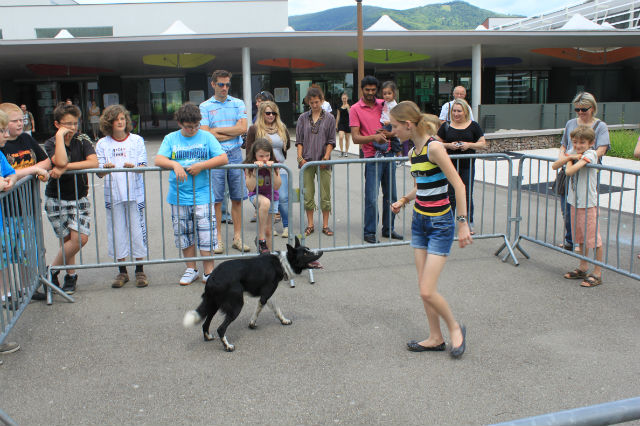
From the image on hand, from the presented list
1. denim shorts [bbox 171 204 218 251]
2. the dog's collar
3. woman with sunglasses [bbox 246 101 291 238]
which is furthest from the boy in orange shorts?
denim shorts [bbox 171 204 218 251]

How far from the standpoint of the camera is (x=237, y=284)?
4.28 metres

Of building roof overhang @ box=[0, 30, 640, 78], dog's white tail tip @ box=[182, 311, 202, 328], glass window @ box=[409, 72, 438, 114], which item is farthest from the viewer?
glass window @ box=[409, 72, 438, 114]

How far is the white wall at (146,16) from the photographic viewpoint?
1305 inches

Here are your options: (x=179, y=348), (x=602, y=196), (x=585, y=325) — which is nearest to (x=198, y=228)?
(x=179, y=348)

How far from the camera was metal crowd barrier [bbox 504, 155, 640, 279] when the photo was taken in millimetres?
5578

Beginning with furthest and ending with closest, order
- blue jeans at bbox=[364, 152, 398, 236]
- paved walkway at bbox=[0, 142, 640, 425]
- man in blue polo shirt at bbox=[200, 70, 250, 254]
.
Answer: blue jeans at bbox=[364, 152, 398, 236]
man in blue polo shirt at bbox=[200, 70, 250, 254]
paved walkway at bbox=[0, 142, 640, 425]

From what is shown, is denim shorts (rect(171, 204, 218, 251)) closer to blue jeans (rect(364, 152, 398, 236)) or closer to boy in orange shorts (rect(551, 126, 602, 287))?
blue jeans (rect(364, 152, 398, 236))

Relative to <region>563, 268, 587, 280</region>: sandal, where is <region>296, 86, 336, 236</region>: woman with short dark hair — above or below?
above

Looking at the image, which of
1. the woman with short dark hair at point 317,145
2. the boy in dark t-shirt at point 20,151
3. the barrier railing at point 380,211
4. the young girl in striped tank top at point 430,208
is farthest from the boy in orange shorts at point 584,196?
the boy in dark t-shirt at point 20,151

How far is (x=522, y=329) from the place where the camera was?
4.65 m

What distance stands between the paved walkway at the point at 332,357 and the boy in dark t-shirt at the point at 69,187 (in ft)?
1.83

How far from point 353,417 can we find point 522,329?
1.96 m

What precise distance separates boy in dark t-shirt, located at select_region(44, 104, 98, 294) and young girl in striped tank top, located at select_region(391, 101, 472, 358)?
320 centimetres

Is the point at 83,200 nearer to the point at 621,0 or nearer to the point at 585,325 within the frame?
the point at 585,325
